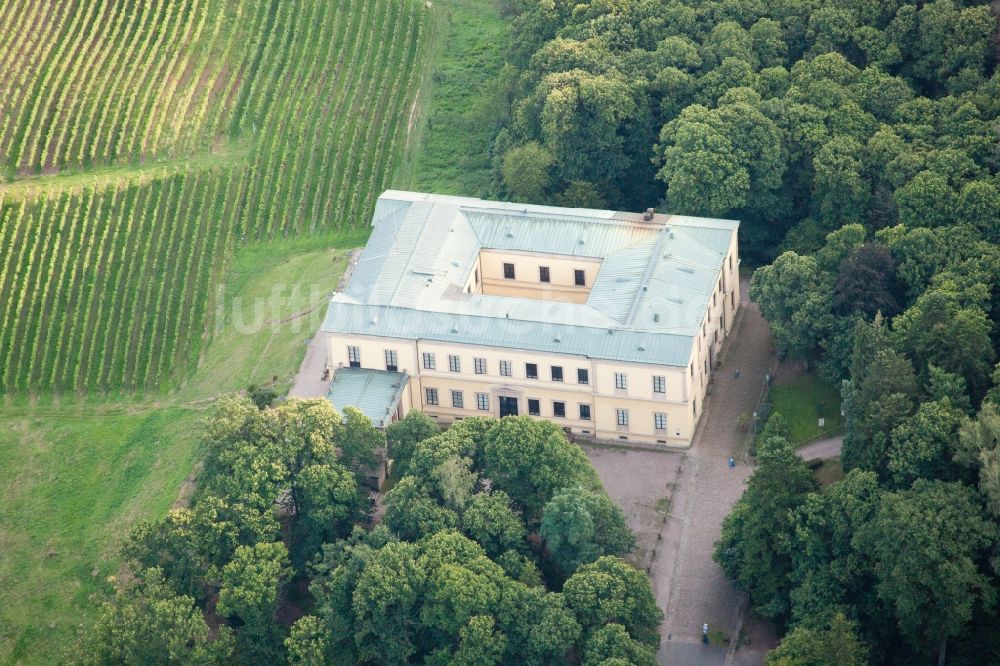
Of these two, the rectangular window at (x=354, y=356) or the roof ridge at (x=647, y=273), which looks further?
the rectangular window at (x=354, y=356)

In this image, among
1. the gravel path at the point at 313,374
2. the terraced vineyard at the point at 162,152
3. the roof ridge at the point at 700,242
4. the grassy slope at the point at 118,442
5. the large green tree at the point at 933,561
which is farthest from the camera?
the terraced vineyard at the point at 162,152

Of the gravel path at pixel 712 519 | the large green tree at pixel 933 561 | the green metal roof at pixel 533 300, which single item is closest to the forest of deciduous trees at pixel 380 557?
the gravel path at pixel 712 519

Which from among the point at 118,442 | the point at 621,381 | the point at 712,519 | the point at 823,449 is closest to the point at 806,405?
the point at 823,449

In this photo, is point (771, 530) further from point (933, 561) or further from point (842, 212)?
point (842, 212)

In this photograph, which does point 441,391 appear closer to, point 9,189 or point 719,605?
point 719,605

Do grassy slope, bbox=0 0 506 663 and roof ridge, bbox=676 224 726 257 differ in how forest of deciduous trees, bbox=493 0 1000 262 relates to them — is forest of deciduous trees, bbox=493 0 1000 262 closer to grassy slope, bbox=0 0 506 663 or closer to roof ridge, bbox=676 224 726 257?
roof ridge, bbox=676 224 726 257

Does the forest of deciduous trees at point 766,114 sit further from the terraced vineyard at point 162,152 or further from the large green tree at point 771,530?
the large green tree at point 771,530

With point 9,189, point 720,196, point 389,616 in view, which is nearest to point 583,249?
point 720,196
